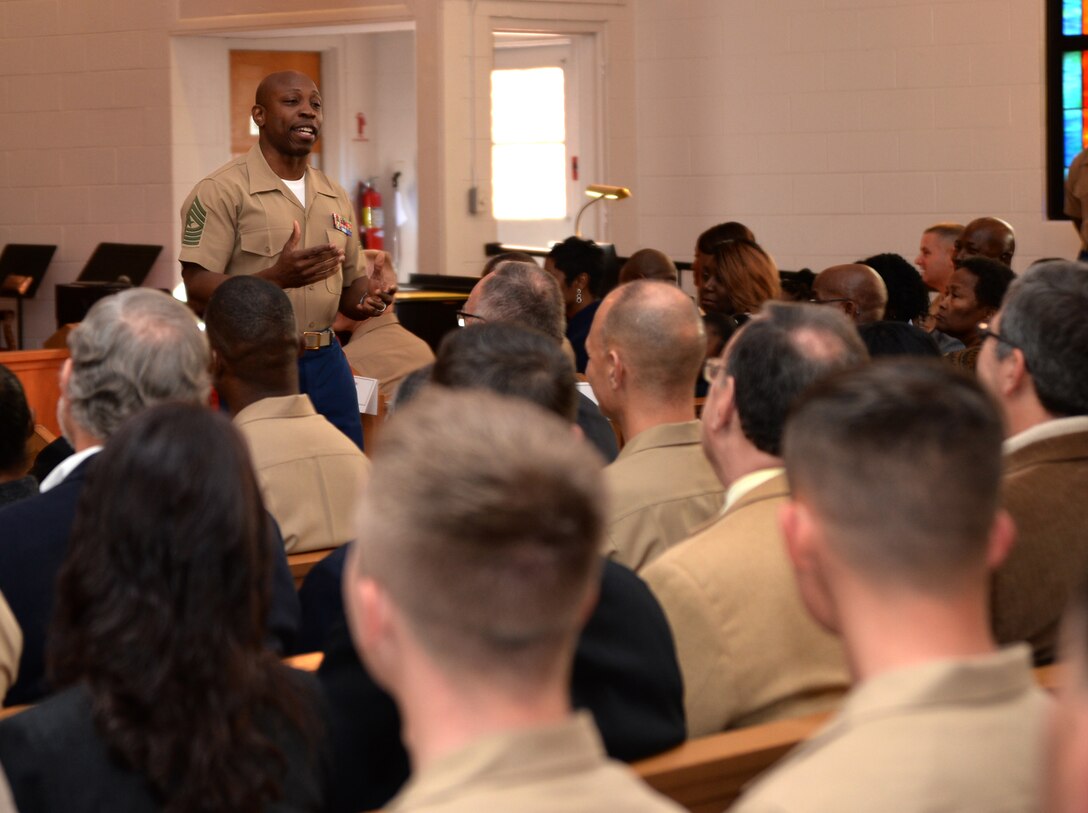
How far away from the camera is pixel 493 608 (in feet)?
3.45

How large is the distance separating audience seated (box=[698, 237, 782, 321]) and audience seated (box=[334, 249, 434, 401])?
3.51 ft

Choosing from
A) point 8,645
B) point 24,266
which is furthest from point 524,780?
point 24,266

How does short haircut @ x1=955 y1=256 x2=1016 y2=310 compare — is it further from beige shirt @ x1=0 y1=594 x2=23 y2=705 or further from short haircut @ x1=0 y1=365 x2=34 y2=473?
beige shirt @ x1=0 y1=594 x2=23 y2=705

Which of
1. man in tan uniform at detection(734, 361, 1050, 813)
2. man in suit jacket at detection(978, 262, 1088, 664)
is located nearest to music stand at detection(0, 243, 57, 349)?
man in suit jacket at detection(978, 262, 1088, 664)

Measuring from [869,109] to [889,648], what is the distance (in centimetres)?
724

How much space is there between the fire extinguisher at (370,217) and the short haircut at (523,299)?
6394 mm

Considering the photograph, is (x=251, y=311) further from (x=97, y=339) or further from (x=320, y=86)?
(x=320, y=86)

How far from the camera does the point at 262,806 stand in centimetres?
147

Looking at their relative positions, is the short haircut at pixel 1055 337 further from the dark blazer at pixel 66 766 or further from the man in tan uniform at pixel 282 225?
the man in tan uniform at pixel 282 225

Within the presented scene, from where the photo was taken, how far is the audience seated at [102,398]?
198 cm

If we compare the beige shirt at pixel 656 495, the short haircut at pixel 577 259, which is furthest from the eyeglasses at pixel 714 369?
the short haircut at pixel 577 259

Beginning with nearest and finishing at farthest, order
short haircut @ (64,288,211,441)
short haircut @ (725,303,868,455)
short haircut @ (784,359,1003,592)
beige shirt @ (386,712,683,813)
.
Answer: beige shirt @ (386,712,683,813), short haircut @ (784,359,1003,592), short haircut @ (725,303,868,455), short haircut @ (64,288,211,441)

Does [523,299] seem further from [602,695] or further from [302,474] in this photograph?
[602,695]

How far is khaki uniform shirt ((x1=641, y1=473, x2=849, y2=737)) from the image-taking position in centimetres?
183
